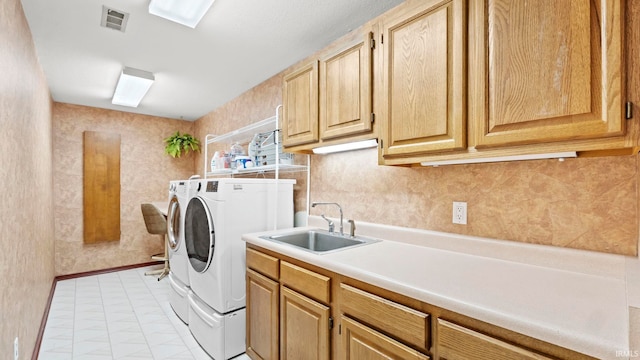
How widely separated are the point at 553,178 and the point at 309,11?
1.62 m

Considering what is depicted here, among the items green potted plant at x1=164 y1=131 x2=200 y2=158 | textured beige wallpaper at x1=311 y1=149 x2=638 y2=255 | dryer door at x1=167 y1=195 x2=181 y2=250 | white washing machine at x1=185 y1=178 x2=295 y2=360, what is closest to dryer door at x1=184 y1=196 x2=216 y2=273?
white washing machine at x1=185 y1=178 x2=295 y2=360

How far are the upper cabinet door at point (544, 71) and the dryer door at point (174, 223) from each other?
8.70 ft

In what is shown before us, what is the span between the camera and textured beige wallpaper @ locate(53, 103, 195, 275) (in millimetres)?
3914

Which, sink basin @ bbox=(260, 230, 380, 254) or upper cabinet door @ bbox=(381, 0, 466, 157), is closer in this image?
upper cabinet door @ bbox=(381, 0, 466, 157)

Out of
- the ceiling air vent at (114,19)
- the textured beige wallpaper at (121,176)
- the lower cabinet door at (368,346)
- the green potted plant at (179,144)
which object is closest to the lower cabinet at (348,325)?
the lower cabinet door at (368,346)

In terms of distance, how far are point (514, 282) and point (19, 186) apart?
8.62 ft

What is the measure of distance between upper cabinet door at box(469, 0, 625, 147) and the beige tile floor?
7.33 feet

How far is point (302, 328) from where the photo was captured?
1532mm

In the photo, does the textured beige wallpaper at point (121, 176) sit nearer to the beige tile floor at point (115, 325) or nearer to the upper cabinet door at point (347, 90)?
the beige tile floor at point (115, 325)

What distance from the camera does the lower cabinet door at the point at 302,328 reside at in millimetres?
1418

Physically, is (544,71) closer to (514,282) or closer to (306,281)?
(514,282)

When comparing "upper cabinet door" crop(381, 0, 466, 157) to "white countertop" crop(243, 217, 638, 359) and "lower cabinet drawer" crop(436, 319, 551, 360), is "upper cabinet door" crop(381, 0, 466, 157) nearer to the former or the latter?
"white countertop" crop(243, 217, 638, 359)

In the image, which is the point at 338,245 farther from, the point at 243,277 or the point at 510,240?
the point at 510,240

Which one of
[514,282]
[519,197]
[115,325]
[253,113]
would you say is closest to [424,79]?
[519,197]
